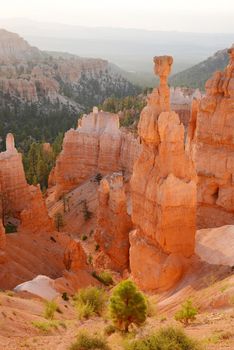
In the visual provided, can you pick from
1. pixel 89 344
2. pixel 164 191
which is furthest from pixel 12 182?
pixel 89 344

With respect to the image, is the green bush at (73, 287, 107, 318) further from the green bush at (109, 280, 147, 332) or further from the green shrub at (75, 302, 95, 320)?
the green bush at (109, 280, 147, 332)

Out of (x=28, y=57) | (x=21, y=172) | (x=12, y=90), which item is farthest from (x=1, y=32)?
(x=21, y=172)

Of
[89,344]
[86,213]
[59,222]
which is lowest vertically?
[59,222]

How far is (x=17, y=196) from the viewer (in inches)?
883

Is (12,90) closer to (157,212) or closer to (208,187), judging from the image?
(208,187)

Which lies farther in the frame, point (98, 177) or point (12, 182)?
point (98, 177)

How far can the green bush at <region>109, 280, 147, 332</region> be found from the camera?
10.6 meters

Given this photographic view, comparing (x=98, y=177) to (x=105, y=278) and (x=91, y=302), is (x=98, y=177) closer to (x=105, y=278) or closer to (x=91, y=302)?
(x=105, y=278)

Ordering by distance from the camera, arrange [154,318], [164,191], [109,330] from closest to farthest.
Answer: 1. [109,330]
2. [154,318]
3. [164,191]

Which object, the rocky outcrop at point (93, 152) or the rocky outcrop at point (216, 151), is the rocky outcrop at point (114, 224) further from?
the rocky outcrop at point (93, 152)

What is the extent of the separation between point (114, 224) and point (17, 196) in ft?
16.5

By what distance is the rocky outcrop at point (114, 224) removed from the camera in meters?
20.6

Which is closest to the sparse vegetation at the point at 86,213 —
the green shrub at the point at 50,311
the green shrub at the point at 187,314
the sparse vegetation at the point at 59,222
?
the sparse vegetation at the point at 59,222

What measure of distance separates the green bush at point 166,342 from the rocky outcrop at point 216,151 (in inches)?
514
